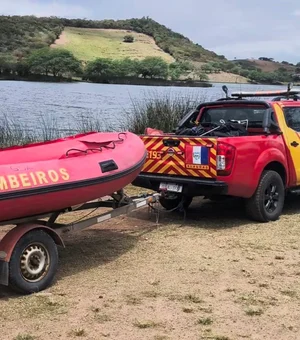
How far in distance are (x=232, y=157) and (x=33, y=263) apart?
10.1 feet

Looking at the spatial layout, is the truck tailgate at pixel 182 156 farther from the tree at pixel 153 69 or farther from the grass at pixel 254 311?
the tree at pixel 153 69

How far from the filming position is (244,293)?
514 centimetres

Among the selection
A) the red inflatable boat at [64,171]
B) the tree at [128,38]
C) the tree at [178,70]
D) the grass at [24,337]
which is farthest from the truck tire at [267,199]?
the tree at [128,38]

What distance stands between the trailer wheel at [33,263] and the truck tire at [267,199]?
3303 millimetres

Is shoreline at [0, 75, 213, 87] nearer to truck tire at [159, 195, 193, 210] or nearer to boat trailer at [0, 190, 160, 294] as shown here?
truck tire at [159, 195, 193, 210]

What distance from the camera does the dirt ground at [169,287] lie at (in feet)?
14.3

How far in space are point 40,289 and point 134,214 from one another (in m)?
3.50

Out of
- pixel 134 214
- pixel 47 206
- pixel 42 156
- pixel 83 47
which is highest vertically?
pixel 83 47

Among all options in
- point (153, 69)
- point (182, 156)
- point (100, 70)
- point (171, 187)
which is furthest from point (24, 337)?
Result: point (100, 70)

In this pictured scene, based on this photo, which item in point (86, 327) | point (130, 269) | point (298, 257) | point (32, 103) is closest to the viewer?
point (86, 327)

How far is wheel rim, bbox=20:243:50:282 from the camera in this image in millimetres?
5070

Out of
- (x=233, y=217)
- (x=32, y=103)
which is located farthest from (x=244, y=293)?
(x=32, y=103)

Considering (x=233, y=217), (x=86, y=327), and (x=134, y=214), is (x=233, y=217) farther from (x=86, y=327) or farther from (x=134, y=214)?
(x=86, y=327)

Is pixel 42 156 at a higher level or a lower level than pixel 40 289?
higher
